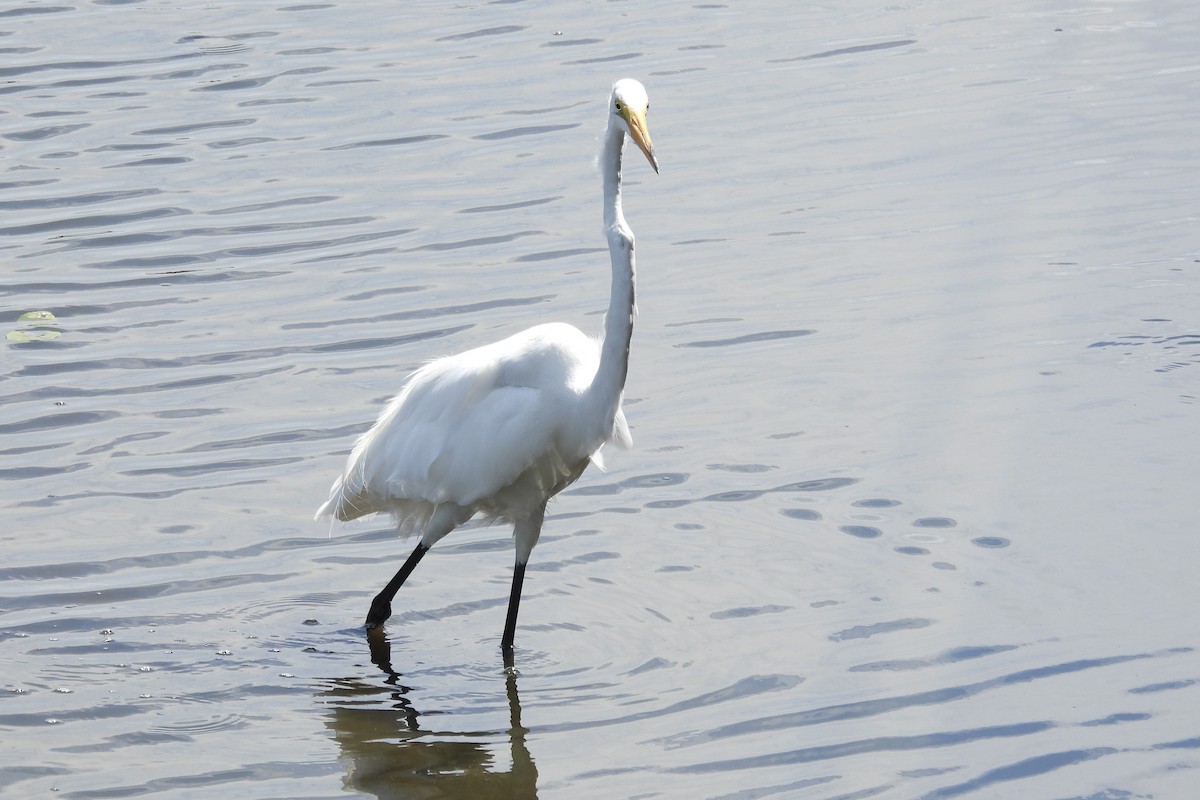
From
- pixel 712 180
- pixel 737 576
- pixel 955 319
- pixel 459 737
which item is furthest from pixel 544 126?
pixel 459 737

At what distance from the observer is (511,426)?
5.27 meters

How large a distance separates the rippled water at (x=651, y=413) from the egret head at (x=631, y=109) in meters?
1.62

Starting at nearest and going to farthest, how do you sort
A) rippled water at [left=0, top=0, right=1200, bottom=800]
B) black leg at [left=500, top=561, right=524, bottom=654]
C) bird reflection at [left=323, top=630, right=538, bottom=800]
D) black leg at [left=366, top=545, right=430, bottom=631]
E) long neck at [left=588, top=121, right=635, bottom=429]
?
bird reflection at [left=323, top=630, right=538, bottom=800] < rippled water at [left=0, top=0, right=1200, bottom=800] < long neck at [left=588, top=121, right=635, bottom=429] < black leg at [left=500, top=561, right=524, bottom=654] < black leg at [left=366, top=545, right=430, bottom=631]

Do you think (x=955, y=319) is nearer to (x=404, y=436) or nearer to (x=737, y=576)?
(x=737, y=576)

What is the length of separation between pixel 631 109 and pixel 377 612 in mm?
1921

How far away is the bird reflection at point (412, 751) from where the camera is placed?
466 centimetres

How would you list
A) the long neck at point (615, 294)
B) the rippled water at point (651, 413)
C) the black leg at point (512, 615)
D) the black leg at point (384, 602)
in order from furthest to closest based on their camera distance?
1. the black leg at point (384, 602)
2. the black leg at point (512, 615)
3. the long neck at point (615, 294)
4. the rippled water at point (651, 413)

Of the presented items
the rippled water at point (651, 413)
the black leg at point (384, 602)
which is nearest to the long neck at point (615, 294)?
the rippled water at point (651, 413)

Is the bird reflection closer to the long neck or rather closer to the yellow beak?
the long neck

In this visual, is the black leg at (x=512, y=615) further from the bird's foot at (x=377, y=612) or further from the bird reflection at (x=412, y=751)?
the bird's foot at (x=377, y=612)

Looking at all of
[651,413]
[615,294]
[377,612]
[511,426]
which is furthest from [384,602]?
[651,413]

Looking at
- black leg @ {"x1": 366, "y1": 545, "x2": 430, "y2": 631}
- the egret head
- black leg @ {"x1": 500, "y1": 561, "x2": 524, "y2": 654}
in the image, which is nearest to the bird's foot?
black leg @ {"x1": 366, "y1": 545, "x2": 430, "y2": 631}

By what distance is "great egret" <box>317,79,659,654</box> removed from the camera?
5.10 m

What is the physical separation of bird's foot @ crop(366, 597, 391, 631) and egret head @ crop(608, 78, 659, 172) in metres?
1.77
